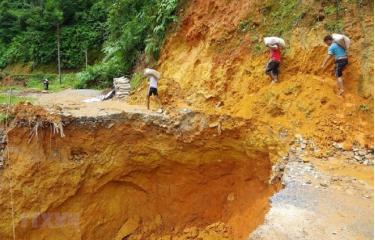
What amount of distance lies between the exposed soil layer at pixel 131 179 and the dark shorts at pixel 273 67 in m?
1.48

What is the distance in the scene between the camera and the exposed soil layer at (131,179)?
918 cm

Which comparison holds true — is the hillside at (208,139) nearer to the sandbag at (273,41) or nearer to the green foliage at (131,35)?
the sandbag at (273,41)

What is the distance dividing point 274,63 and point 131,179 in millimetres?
4603

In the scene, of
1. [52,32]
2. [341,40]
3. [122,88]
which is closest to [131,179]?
[122,88]

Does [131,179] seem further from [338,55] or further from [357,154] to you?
[338,55]

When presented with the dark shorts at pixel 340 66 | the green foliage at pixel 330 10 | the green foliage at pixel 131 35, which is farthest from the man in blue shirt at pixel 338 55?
the green foliage at pixel 131 35

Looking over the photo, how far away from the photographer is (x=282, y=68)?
31.0 ft

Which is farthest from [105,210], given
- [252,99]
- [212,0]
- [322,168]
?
[212,0]

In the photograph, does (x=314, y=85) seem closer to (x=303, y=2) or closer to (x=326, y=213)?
(x=303, y=2)

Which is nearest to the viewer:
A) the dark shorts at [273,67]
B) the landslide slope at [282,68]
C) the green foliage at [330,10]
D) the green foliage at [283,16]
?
the landslide slope at [282,68]

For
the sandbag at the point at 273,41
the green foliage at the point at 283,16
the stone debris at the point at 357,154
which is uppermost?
the green foliage at the point at 283,16

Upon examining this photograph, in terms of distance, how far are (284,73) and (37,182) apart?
20.9ft

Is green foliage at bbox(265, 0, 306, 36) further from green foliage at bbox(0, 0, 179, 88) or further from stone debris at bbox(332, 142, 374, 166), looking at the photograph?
green foliage at bbox(0, 0, 179, 88)

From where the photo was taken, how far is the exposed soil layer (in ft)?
30.1
